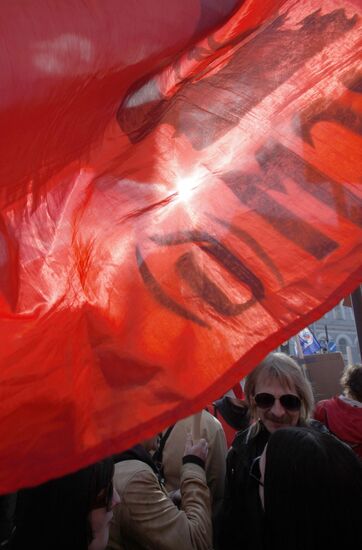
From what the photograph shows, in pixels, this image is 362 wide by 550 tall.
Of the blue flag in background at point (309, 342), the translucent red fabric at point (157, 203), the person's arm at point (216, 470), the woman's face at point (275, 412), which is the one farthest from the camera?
the blue flag in background at point (309, 342)

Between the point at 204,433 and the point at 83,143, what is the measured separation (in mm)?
1460

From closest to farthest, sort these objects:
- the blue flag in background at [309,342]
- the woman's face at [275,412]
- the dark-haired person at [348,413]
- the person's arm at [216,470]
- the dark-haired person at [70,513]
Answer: the dark-haired person at [70,513] < the woman's face at [275,412] < the person's arm at [216,470] < the dark-haired person at [348,413] < the blue flag in background at [309,342]

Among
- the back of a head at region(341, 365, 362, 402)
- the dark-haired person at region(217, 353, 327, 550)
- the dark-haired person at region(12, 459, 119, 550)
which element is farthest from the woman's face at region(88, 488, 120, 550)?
the back of a head at region(341, 365, 362, 402)

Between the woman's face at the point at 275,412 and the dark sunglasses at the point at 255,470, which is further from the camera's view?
the woman's face at the point at 275,412

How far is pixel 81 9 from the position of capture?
3.08ft

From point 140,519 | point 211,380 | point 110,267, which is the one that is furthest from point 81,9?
point 140,519

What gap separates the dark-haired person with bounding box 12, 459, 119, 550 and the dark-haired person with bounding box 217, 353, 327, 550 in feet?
1.31

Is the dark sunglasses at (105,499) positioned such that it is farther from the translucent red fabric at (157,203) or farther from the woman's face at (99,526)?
the translucent red fabric at (157,203)

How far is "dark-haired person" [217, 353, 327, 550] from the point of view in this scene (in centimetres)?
161

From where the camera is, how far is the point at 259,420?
200cm

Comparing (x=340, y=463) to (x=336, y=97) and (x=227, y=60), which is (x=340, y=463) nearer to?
(x=336, y=97)

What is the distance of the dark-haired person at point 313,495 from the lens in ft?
3.79

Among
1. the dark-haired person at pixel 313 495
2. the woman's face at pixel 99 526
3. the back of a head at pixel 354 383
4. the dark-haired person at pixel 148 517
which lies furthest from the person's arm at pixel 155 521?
the back of a head at pixel 354 383

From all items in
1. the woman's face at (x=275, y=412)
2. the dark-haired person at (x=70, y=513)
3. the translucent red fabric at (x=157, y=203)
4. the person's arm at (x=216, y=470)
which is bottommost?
the person's arm at (x=216, y=470)
